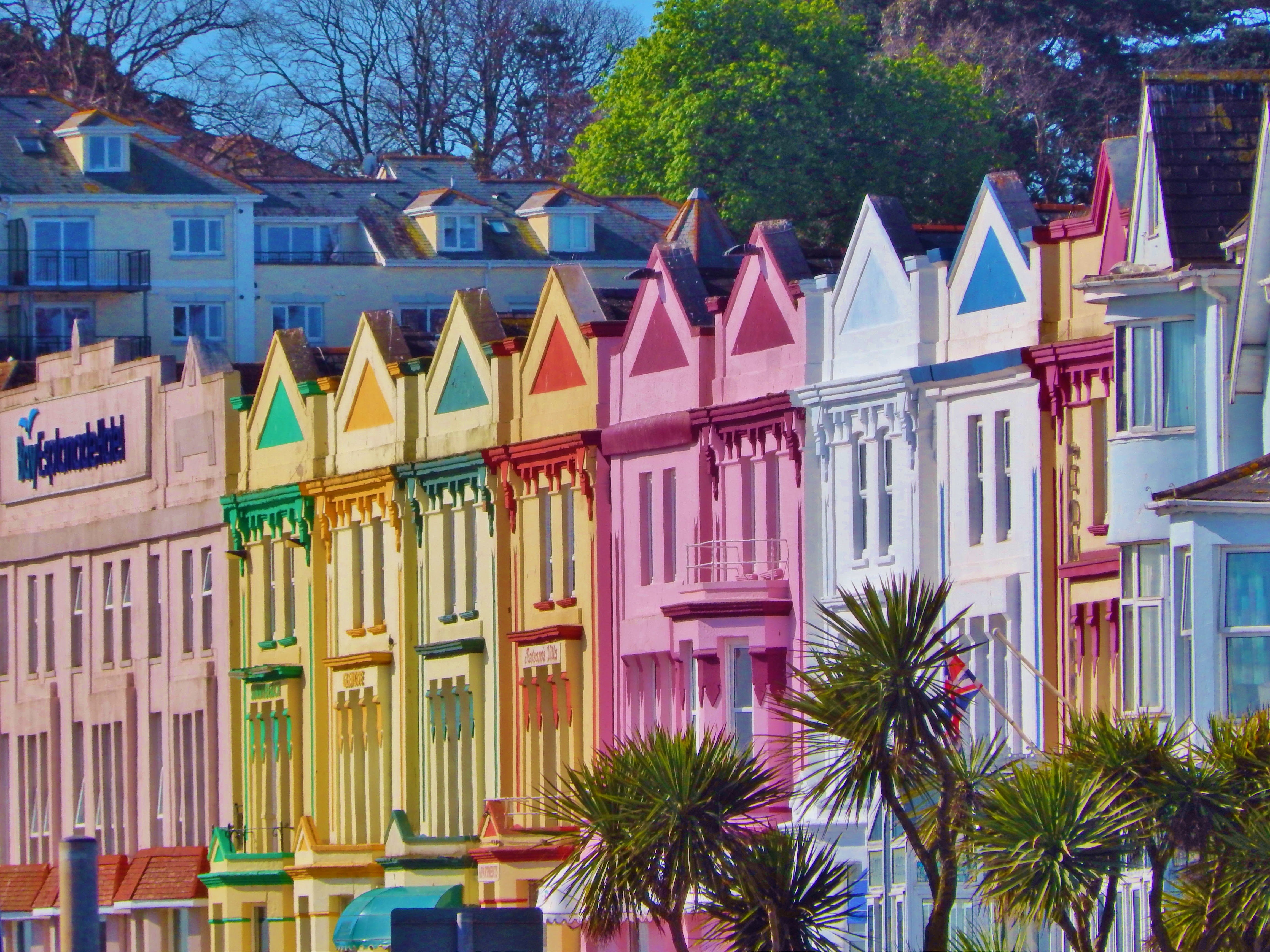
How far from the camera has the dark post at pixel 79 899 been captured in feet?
69.8

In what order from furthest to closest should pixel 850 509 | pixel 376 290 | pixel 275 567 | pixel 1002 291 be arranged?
pixel 376 290, pixel 275 567, pixel 850 509, pixel 1002 291

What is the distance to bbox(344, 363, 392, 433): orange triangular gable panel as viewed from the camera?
58.9m

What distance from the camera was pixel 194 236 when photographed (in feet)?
311

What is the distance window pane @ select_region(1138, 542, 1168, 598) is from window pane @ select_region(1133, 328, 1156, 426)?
1.44 meters

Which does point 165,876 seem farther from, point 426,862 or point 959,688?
point 959,688

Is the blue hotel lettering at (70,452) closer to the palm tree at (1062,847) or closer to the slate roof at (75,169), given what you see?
the slate roof at (75,169)

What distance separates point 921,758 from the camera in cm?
3294

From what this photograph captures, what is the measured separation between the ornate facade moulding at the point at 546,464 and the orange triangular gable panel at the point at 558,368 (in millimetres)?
926

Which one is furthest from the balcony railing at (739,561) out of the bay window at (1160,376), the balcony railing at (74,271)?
the balcony railing at (74,271)

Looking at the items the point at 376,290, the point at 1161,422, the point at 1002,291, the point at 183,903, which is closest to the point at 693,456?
the point at 1002,291

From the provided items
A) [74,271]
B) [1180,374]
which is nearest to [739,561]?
[1180,374]

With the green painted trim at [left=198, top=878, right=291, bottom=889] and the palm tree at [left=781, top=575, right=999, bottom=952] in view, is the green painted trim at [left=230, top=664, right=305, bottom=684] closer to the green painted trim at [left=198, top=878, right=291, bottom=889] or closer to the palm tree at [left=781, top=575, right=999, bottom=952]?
the green painted trim at [left=198, top=878, right=291, bottom=889]

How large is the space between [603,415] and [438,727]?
6992 mm

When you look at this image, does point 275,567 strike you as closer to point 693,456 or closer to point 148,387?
point 148,387
